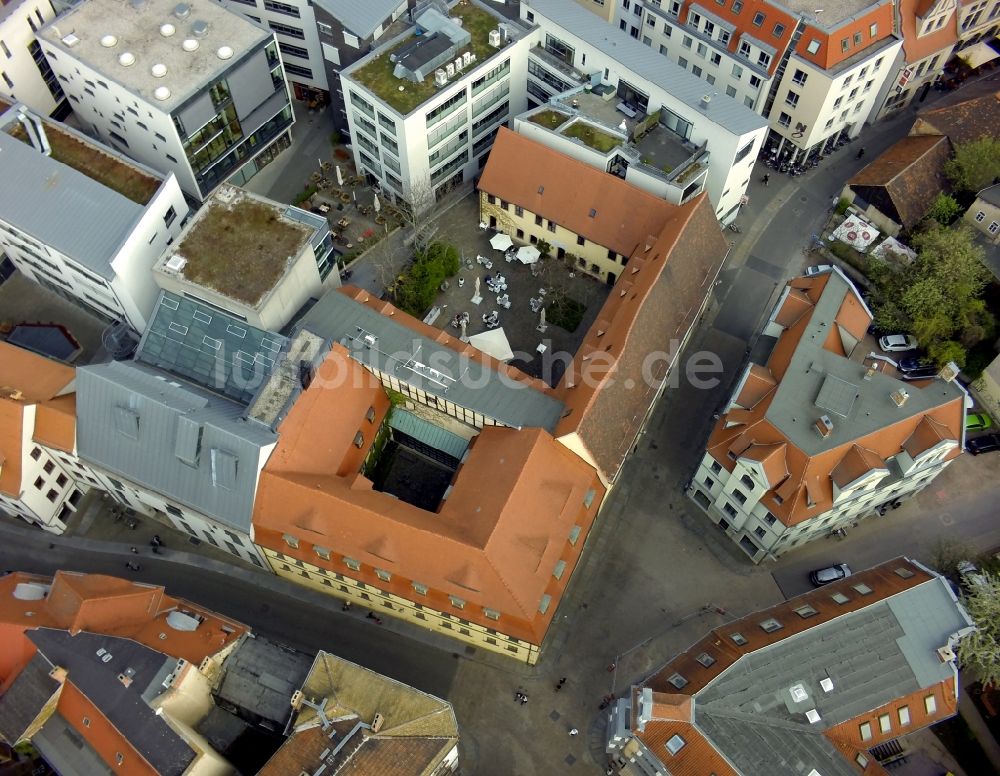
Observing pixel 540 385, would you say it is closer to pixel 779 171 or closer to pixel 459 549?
pixel 459 549

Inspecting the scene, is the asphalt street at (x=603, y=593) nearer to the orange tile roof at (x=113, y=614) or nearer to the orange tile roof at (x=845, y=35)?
the orange tile roof at (x=113, y=614)

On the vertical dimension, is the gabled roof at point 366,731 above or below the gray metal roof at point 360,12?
below

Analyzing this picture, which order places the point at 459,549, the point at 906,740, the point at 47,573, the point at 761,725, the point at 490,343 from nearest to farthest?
the point at 761,725, the point at 459,549, the point at 906,740, the point at 47,573, the point at 490,343

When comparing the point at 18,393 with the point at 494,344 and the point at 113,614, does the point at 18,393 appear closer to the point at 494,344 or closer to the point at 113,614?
the point at 113,614

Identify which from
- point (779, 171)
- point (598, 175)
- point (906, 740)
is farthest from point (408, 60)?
point (906, 740)

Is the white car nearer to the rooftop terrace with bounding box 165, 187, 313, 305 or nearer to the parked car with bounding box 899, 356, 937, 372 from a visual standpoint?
the parked car with bounding box 899, 356, 937, 372

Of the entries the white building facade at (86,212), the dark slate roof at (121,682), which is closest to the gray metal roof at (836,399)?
the dark slate roof at (121,682)

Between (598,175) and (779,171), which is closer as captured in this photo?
(598,175)
